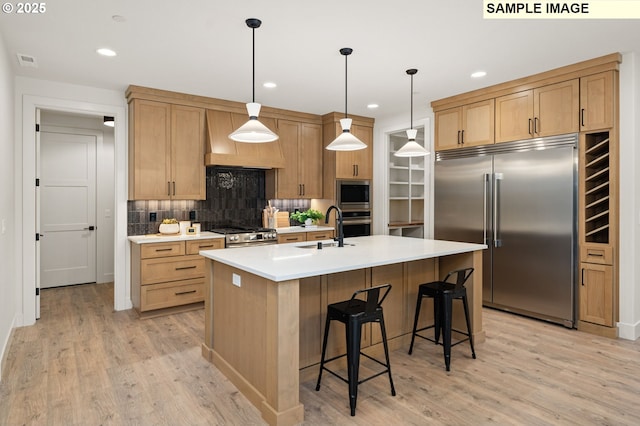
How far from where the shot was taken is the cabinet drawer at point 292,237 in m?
5.27

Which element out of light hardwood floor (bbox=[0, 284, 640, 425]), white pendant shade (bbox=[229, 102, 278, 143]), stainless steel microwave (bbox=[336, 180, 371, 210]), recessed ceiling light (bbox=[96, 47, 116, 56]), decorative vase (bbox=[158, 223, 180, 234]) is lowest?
light hardwood floor (bbox=[0, 284, 640, 425])

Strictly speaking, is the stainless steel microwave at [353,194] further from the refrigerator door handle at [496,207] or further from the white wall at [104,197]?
the white wall at [104,197]

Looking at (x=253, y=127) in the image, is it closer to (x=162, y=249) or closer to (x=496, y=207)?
(x=162, y=249)

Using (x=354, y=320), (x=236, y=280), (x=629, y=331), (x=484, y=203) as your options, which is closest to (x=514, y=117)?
(x=484, y=203)

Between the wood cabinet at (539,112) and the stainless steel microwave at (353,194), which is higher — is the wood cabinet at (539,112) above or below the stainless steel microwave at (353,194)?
above

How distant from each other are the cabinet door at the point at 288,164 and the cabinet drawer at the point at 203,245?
1257mm

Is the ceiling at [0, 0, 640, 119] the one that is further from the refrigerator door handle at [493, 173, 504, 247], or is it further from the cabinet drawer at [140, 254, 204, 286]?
the cabinet drawer at [140, 254, 204, 286]

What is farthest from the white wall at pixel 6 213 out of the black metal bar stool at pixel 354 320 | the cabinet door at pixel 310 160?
the cabinet door at pixel 310 160

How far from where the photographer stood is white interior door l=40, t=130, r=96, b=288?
567 cm

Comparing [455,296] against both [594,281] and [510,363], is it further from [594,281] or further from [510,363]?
→ [594,281]

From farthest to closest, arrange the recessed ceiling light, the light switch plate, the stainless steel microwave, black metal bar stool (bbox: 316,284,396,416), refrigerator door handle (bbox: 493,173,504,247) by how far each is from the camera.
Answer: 1. the stainless steel microwave
2. refrigerator door handle (bbox: 493,173,504,247)
3. the recessed ceiling light
4. the light switch plate
5. black metal bar stool (bbox: 316,284,396,416)

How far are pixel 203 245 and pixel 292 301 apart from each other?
2665mm

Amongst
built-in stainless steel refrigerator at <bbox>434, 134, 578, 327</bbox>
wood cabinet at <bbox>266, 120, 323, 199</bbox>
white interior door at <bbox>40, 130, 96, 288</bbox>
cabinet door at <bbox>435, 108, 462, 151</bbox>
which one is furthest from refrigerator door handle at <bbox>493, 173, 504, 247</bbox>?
white interior door at <bbox>40, 130, 96, 288</bbox>

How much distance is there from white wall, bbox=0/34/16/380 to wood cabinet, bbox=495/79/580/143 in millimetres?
4779
